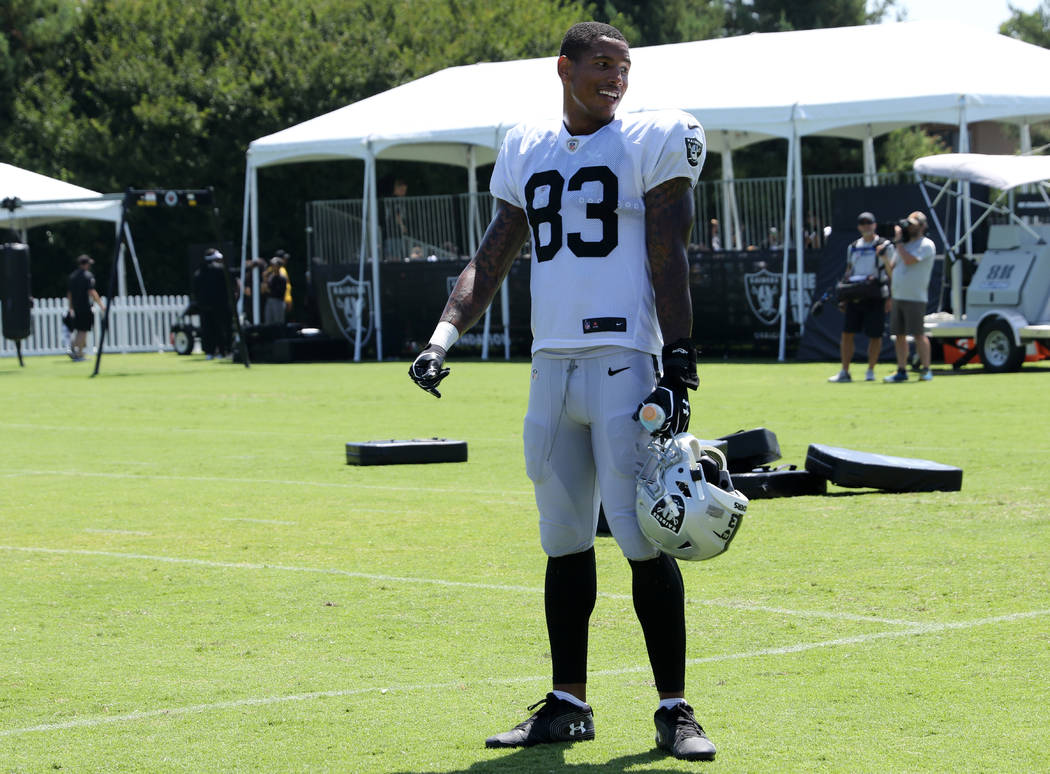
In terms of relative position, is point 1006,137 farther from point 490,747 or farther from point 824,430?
point 490,747

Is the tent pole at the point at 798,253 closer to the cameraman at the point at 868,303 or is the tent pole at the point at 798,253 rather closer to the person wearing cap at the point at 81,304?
the cameraman at the point at 868,303

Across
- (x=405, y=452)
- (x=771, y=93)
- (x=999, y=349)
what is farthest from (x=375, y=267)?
(x=405, y=452)

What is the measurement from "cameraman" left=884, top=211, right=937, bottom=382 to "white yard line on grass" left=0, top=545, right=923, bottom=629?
13.4 metres

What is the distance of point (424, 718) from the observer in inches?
213

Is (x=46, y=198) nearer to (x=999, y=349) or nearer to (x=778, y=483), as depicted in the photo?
(x=999, y=349)

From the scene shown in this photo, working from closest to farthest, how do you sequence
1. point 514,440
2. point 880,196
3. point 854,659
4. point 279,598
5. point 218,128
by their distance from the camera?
1. point 854,659
2. point 279,598
3. point 514,440
4. point 880,196
5. point 218,128

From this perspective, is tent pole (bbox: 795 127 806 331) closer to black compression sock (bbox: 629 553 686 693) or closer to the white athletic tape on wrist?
the white athletic tape on wrist

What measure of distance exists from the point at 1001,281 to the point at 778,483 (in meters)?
13.7

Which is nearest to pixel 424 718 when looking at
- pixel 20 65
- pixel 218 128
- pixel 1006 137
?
pixel 218 128

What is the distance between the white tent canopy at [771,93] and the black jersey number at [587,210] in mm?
21040

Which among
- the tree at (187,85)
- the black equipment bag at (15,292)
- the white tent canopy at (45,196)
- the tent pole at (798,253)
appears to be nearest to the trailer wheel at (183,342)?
the white tent canopy at (45,196)

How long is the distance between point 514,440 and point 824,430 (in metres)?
2.78

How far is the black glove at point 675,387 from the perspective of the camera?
488 cm

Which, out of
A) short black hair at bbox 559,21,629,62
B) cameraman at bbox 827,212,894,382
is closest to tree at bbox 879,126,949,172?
cameraman at bbox 827,212,894,382
